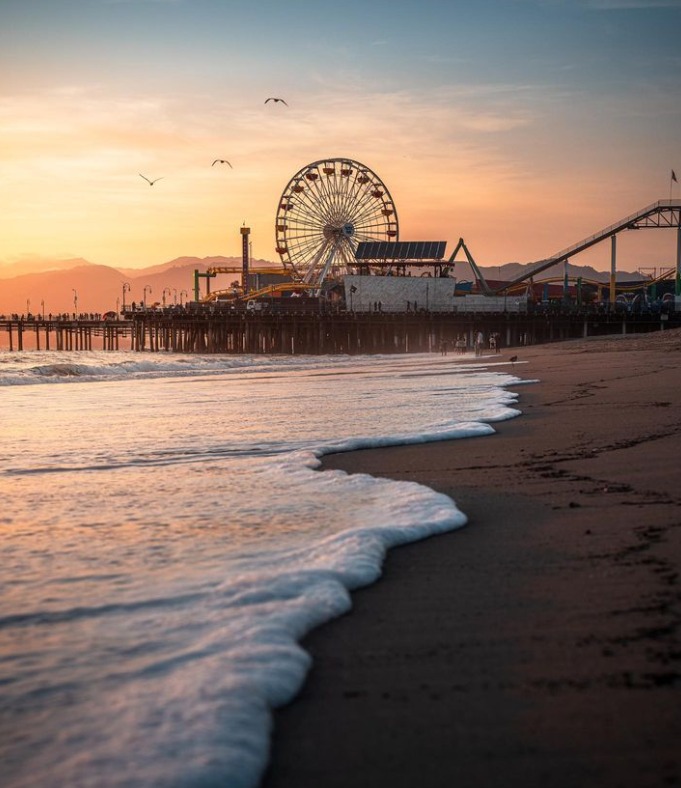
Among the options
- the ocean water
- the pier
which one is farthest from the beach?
the pier

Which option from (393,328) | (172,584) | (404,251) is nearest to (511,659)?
(172,584)

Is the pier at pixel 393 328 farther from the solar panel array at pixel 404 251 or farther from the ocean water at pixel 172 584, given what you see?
the ocean water at pixel 172 584

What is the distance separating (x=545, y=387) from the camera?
14336 mm

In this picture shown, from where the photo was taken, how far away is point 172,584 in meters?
3.50

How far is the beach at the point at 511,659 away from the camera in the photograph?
2068mm

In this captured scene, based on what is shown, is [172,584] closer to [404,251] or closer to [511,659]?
[511,659]

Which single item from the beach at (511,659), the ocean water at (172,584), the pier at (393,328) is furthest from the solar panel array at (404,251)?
the beach at (511,659)

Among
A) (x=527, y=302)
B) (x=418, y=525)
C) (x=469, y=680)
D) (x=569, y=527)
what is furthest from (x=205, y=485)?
(x=527, y=302)

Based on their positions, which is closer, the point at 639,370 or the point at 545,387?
the point at 545,387

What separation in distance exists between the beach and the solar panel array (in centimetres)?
6742

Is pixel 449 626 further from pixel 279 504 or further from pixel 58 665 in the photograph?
pixel 279 504

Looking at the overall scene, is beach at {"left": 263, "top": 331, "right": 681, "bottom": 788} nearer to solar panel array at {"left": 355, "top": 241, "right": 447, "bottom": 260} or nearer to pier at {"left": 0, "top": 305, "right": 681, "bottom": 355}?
pier at {"left": 0, "top": 305, "right": 681, "bottom": 355}

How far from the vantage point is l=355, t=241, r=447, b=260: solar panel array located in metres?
71.4

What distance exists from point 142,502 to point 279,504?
81cm
